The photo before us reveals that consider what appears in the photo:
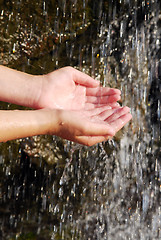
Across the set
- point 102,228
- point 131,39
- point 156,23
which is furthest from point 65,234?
point 156,23


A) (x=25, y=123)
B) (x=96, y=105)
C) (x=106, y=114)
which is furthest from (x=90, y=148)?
(x=25, y=123)

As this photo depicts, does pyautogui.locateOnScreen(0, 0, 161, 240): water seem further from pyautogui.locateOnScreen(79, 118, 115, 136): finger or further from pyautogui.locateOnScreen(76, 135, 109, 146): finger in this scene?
pyautogui.locateOnScreen(79, 118, 115, 136): finger

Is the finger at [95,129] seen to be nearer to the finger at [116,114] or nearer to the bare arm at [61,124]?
the bare arm at [61,124]

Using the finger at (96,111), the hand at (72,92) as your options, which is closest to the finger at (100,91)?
the hand at (72,92)

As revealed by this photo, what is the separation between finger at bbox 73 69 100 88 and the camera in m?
2.10

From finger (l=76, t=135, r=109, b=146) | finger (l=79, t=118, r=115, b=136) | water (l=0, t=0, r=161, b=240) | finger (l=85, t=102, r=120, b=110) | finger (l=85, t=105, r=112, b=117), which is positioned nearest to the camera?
finger (l=79, t=118, r=115, b=136)

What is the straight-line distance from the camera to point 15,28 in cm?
319

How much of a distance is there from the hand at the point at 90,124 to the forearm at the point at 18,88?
1.18ft

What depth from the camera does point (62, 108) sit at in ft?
6.66

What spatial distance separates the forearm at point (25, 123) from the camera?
1717 millimetres

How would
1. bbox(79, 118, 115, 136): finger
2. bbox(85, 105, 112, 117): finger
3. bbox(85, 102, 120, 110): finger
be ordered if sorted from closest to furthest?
bbox(79, 118, 115, 136): finger, bbox(85, 105, 112, 117): finger, bbox(85, 102, 120, 110): finger

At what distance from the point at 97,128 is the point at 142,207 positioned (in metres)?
1.89

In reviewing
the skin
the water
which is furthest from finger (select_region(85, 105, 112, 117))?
the water

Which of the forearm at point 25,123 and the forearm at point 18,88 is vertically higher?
the forearm at point 18,88
